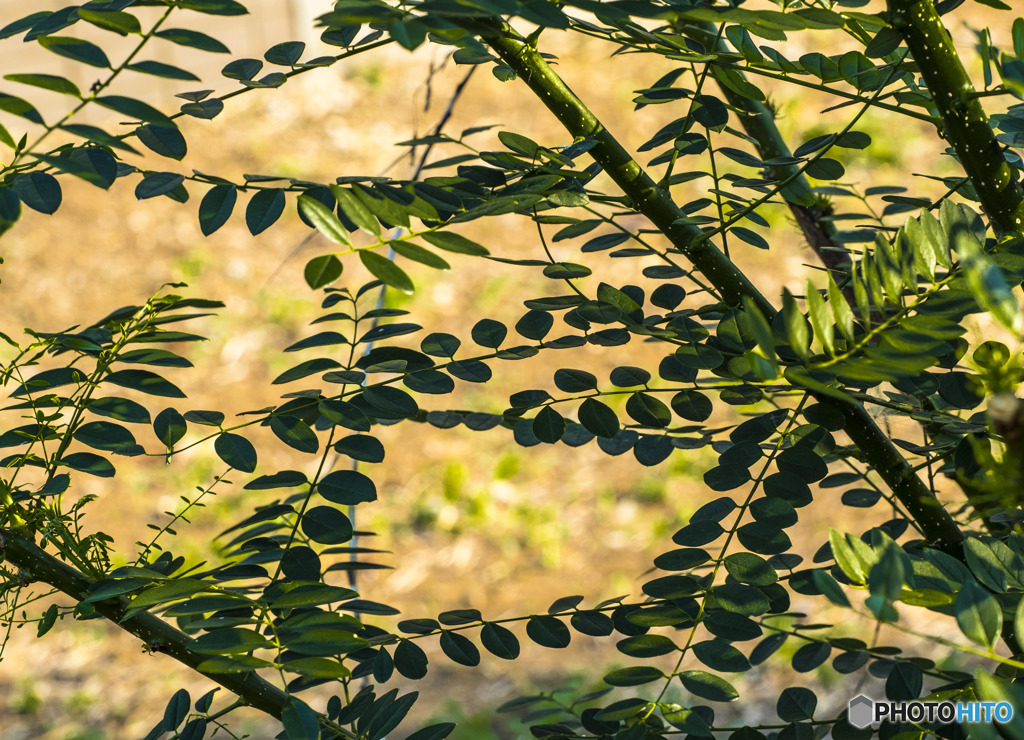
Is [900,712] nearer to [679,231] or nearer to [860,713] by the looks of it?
[860,713]

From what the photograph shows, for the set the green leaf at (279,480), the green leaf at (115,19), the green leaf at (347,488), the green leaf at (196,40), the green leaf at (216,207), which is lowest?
the green leaf at (347,488)

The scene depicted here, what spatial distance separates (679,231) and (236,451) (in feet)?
1.23

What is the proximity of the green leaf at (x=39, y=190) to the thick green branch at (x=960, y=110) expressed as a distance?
54 cm

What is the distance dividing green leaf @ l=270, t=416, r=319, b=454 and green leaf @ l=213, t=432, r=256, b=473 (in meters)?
0.04

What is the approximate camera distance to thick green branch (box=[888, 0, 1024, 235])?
579mm

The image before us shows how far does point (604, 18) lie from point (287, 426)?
348 millimetres

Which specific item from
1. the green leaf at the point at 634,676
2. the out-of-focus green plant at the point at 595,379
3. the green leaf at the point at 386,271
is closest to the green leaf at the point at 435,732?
the out-of-focus green plant at the point at 595,379

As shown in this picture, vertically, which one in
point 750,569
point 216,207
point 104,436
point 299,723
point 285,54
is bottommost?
point 299,723

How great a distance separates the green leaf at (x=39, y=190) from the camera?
0.52m

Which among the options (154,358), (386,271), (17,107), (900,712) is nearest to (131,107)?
(17,107)

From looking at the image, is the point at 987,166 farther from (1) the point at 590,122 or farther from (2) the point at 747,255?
(2) the point at 747,255

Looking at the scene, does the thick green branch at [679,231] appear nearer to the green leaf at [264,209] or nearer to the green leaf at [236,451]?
the green leaf at [264,209]

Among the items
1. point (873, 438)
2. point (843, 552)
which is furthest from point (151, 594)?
point (873, 438)

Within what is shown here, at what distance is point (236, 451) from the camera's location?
0.68 meters
